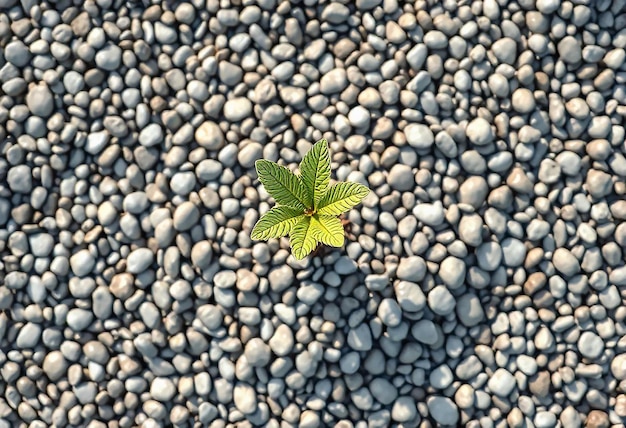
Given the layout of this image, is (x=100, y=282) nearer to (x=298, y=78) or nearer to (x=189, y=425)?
(x=189, y=425)

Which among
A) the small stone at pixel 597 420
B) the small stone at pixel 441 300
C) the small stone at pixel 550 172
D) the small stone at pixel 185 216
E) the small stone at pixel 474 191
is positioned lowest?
the small stone at pixel 597 420

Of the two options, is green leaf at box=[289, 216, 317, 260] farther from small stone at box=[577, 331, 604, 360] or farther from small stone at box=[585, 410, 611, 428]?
small stone at box=[585, 410, 611, 428]

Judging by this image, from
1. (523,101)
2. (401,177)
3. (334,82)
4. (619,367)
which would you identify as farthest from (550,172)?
(334,82)

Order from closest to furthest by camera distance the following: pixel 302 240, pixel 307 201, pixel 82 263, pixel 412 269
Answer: pixel 302 240, pixel 307 201, pixel 412 269, pixel 82 263

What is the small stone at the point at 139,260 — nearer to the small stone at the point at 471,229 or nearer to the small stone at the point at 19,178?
the small stone at the point at 19,178

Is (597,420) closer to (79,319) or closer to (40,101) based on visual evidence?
(79,319)

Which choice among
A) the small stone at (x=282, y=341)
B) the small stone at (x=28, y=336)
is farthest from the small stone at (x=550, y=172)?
the small stone at (x=28, y=336)
